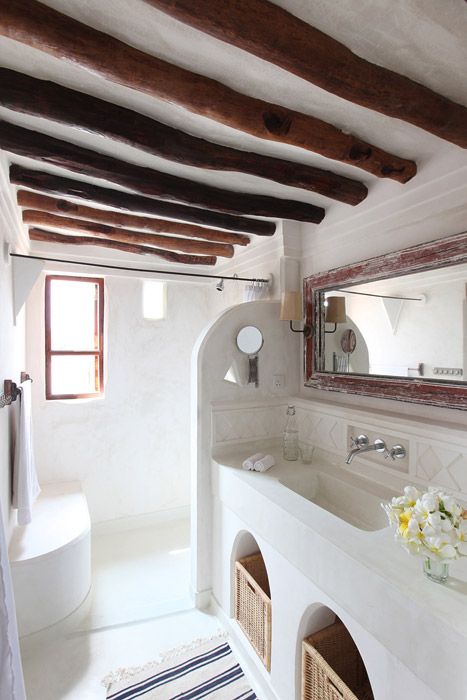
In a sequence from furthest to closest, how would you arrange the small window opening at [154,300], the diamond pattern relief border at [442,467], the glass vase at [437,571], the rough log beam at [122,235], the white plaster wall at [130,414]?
1. the small window opening at [154,300]
2. the white plaster wall at [130,414]
3. the rough log beam at [122,235]
4. the diamond pattern relief border at [442,467]
5. the glass vase at [437,571]

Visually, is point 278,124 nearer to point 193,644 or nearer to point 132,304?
point 132,304

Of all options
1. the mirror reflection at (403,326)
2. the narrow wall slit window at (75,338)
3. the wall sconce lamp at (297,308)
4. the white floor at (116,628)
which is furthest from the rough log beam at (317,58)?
the white floor at (116,628)

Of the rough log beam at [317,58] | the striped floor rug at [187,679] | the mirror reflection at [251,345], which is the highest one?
the rough log beam at [317,58]

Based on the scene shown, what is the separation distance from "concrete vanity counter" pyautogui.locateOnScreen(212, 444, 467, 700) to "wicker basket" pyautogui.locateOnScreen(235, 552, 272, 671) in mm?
149

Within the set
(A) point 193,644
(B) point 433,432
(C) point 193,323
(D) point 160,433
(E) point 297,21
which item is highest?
(E) point 297,21

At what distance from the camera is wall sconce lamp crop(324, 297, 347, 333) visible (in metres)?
2.10

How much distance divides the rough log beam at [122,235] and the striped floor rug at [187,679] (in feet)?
8.70

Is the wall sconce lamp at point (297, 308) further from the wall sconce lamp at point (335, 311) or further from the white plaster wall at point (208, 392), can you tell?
the white plaster wall at point (208, 392)

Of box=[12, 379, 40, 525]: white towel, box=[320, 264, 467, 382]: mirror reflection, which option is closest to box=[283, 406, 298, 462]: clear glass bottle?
box=[320, 264, 467, 382]: mirror reflection

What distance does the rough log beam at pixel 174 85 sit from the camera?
0.94 meters

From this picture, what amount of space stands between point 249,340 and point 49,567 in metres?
1.77

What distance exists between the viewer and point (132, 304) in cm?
322

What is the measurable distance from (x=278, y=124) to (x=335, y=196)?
0.64 meters

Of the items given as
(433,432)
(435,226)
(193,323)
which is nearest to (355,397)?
(433,432)
